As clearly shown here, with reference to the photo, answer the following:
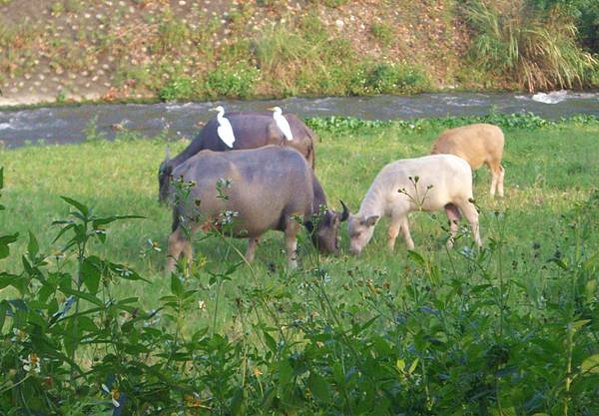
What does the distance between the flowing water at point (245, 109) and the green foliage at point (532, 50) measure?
88 centimetres

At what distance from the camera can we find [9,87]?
25984mm

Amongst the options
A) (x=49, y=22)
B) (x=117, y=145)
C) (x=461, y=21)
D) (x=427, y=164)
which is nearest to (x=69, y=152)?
(x=117, y=145)

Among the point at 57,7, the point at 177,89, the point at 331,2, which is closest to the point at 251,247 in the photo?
the point at 177,89

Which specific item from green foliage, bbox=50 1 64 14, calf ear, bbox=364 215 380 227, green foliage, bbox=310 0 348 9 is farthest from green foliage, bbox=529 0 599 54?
calf ear, bbox=364 215 380 227

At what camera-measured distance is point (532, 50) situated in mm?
30000

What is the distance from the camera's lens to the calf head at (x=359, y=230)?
1066cm

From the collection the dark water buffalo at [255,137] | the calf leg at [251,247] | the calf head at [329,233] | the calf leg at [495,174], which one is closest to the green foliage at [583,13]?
the calf leg at [495,174]

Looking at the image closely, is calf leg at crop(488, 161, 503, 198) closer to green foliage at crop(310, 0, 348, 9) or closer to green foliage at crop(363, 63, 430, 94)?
green foliage at crop(363, 63, 430, 94)

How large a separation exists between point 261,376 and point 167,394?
1.26ft

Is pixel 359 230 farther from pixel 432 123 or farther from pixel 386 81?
pixel 386 81

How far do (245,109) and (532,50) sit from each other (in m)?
8.84

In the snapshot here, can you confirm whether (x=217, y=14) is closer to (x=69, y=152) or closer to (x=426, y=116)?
(x=426, y=116)

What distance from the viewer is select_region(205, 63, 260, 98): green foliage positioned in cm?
2694

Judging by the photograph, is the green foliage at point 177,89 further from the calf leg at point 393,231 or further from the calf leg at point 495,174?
the calf leg at point 393,231
